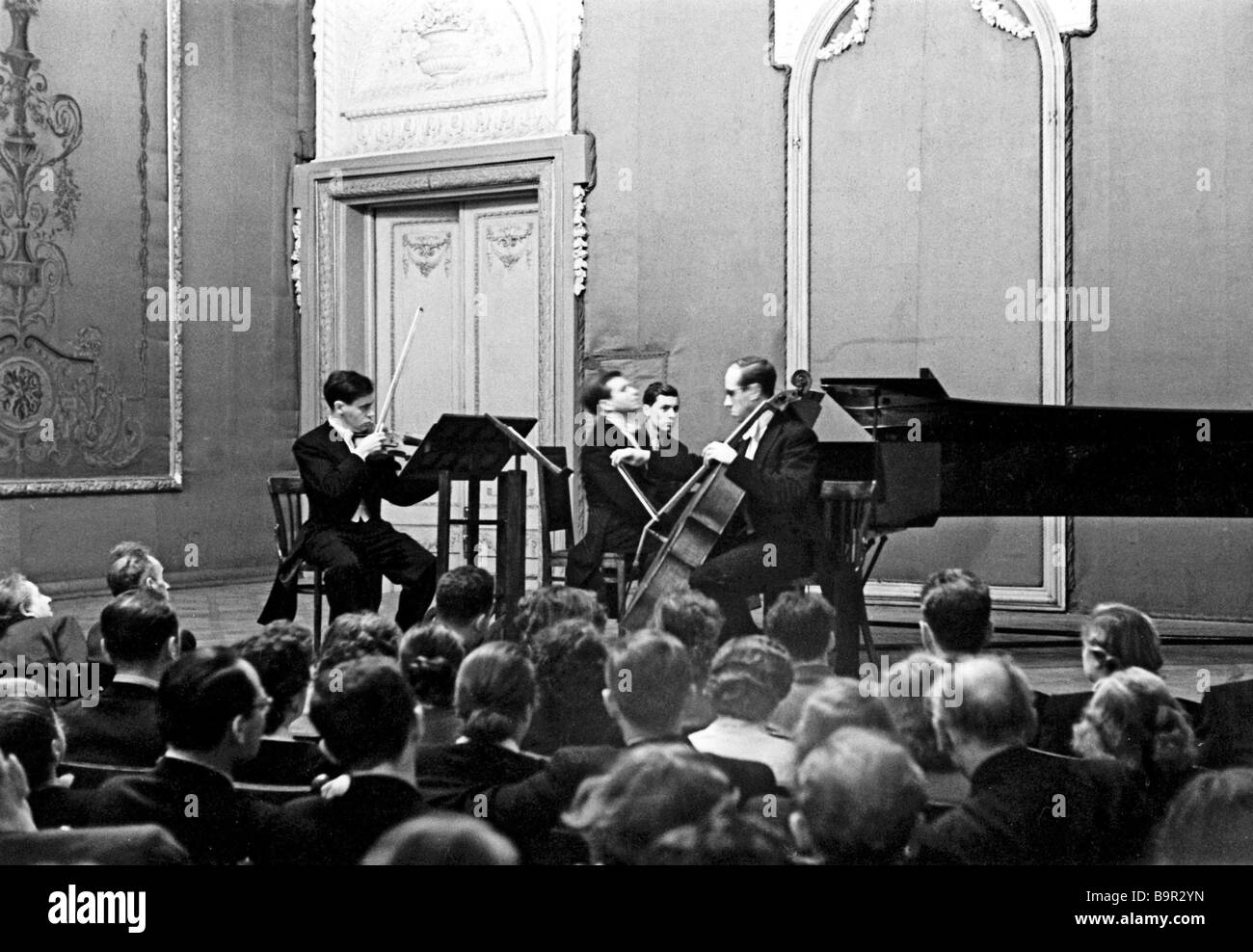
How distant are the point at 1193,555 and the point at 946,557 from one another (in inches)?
38.2

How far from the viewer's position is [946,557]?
20.6ft

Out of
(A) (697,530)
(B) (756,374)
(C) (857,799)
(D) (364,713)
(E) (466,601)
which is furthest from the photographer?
(B) (756,374)

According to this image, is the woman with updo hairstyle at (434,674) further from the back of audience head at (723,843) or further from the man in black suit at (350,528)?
the man in black suit at (350,528)

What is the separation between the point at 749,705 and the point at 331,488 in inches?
85.5

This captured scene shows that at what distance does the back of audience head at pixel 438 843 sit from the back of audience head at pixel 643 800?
0.19 m

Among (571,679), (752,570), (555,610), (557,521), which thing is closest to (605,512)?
(557,521)

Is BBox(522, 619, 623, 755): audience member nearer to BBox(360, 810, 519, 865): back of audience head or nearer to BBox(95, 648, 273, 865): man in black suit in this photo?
BBox(360, 810, 519, 865): back of audience head

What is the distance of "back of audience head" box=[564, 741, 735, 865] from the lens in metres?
2.60

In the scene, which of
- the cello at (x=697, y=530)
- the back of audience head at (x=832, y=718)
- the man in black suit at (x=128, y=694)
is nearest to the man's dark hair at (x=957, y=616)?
the back of audience head at (x=832, y=718)

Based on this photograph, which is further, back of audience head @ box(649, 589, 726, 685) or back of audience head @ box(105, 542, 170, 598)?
back of audience head @ box(105, 542, 170, 598)

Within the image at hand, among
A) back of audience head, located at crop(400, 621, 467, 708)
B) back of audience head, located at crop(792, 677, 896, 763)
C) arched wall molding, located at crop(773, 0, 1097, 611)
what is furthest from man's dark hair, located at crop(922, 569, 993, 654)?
arched wall molding, located at crop(773, 0, 1097, 611)

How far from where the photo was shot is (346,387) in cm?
466

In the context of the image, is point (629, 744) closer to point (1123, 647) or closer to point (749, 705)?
point (749, 705)

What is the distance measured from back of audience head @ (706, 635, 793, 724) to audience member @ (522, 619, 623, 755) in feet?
1.04
